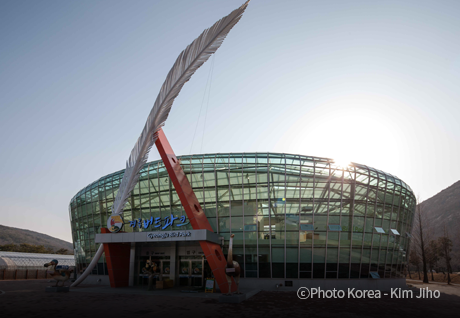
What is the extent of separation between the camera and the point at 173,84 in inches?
878

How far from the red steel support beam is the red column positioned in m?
8.99

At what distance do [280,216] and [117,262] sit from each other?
16122 millimetres

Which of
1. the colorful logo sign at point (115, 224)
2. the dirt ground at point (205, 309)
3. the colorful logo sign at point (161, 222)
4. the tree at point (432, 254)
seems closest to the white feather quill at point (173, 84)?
the colorful logo sign at point (115, 224)

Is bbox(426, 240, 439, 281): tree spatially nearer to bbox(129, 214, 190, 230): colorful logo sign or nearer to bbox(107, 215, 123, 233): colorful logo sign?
bbox(129, 214, 190, 230): colorful logo sign

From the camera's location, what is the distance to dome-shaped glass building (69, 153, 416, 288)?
1144 inches

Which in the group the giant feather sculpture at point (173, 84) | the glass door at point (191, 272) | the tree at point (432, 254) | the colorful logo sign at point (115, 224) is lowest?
the tree at point (432, 254)

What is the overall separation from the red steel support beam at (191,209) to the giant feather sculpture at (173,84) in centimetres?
151

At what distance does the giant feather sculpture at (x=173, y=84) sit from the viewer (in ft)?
59.4

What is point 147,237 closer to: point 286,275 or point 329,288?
point 286,275

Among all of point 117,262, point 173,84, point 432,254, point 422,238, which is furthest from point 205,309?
point 432,254

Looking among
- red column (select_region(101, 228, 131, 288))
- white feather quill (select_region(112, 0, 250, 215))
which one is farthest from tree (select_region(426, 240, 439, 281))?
white feather quill (select_region(112, 0, 250, 215))

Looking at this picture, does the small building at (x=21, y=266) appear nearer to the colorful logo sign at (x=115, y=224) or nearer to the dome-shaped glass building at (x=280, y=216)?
the dome-shaped glass building at (x=280, y=216)

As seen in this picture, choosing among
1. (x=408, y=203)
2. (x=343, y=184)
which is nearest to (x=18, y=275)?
(x=343, y=184)

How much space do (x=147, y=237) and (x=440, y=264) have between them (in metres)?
126
